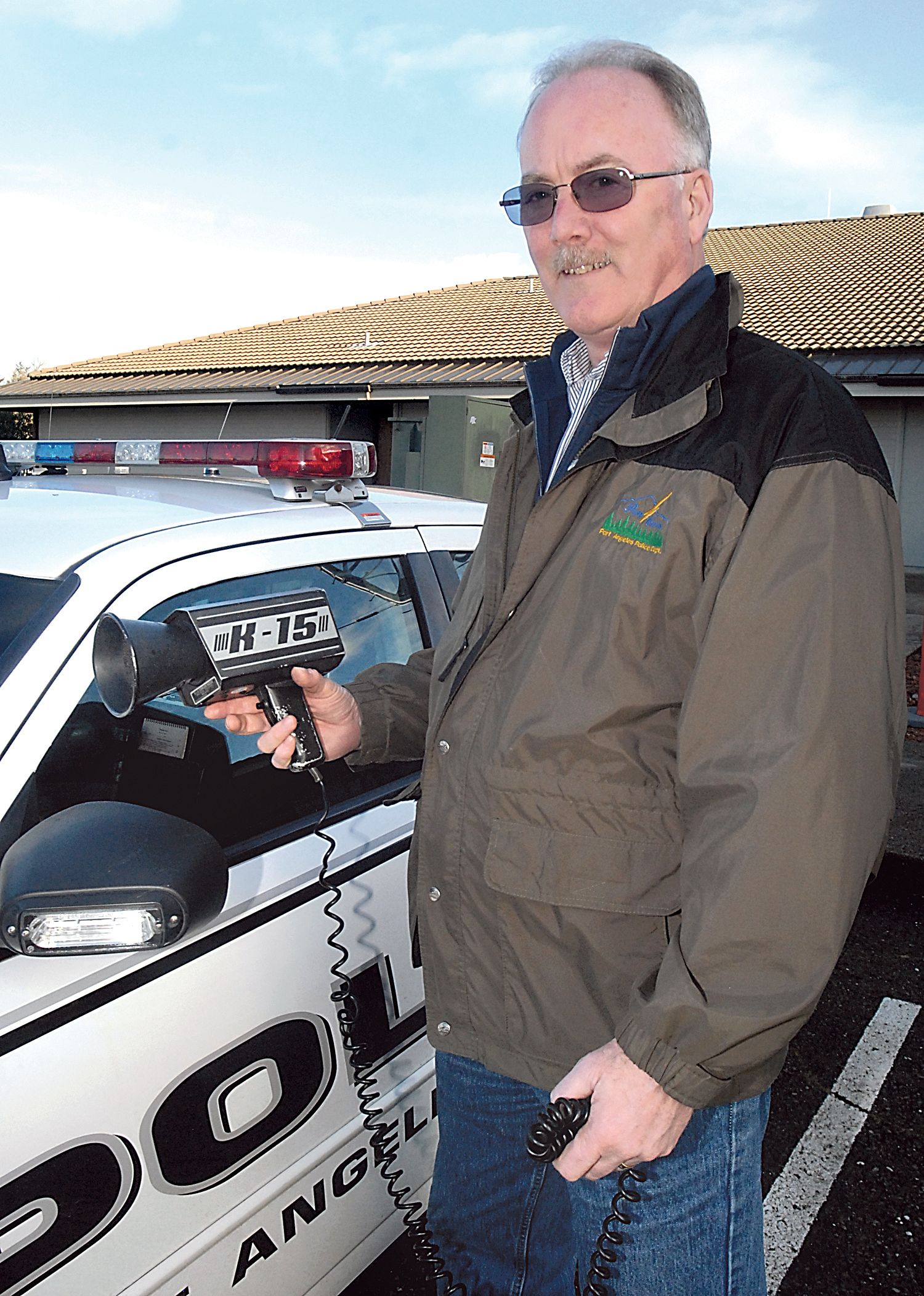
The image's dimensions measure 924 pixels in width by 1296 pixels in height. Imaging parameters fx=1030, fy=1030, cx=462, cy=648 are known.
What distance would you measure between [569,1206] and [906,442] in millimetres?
14504

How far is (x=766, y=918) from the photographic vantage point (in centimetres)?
109

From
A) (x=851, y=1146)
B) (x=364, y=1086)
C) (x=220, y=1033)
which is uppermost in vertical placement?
(x=220, y=1033)

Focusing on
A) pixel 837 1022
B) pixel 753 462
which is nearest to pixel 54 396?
pixel 837 1022

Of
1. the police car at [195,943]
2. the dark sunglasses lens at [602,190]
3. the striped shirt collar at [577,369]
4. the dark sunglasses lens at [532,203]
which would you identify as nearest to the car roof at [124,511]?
the police car at [195,943]

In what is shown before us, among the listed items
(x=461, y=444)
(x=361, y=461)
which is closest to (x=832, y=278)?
(x=461, y=444)

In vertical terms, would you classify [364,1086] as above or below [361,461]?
below

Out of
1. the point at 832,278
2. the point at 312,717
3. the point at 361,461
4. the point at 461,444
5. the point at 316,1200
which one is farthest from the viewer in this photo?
the point at 832,278

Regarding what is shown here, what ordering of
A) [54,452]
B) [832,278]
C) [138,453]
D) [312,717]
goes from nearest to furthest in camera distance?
[312,717], [138,453], [54,452], [832,278]

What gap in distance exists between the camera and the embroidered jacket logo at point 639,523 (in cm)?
122

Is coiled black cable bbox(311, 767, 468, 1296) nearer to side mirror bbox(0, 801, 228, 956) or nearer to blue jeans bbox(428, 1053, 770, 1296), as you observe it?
blue jeans bbox(428, 1053, 770, 1296)

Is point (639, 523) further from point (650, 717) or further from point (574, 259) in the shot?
point (574, 259)

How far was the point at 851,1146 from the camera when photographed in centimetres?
298

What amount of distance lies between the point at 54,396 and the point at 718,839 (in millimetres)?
21056

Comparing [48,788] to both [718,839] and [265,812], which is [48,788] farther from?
[718,839]
